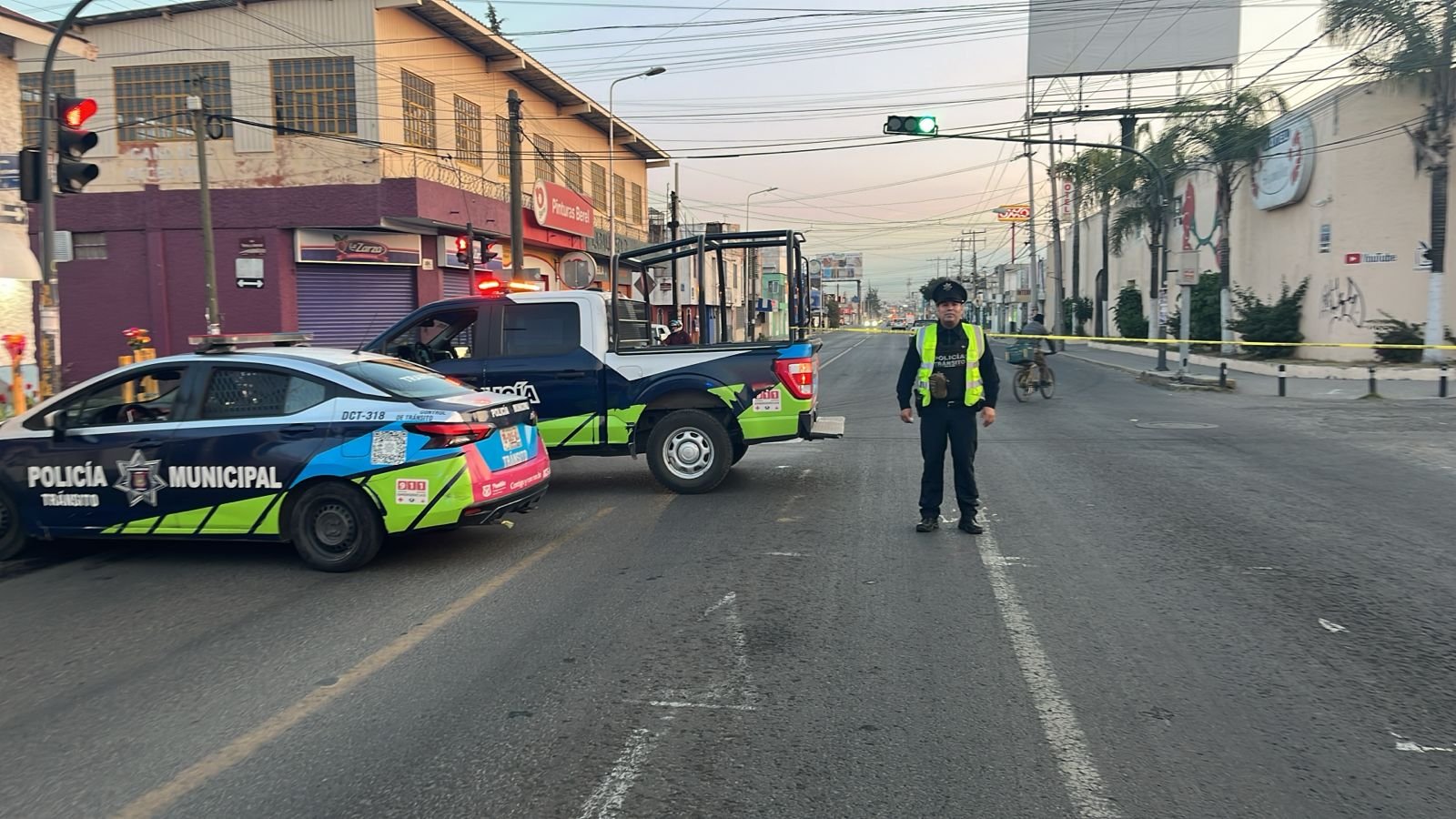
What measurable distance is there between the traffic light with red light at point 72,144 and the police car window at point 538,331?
6209 millimetres

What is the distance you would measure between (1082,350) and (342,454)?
1633 inches

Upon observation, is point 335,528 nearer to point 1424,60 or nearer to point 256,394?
point 256,394

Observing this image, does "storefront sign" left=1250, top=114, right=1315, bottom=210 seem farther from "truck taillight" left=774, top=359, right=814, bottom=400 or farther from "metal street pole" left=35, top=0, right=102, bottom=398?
"metal street pole" left=35, top=0, right=102, bottom=398

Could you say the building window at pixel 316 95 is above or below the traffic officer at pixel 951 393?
above

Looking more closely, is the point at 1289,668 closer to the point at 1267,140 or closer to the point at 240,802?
the point at 240,802

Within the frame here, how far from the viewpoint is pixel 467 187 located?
2728cm

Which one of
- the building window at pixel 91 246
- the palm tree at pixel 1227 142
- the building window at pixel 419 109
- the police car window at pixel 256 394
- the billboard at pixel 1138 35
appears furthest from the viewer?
the billboard at pixel 1138 35


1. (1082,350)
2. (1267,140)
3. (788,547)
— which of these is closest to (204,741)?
(788,547)

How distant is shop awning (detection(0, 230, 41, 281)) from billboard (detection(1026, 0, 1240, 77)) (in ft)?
132

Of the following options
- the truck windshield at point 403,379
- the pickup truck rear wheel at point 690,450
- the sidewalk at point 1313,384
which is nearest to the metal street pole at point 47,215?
the truck windshield at point 403,379

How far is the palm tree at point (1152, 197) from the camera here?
34875 mm

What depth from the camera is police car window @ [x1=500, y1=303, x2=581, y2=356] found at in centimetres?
947

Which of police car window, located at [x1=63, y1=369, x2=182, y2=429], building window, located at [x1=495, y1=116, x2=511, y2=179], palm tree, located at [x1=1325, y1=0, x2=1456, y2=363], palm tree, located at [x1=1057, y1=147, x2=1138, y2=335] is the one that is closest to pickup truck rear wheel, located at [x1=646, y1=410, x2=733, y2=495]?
police car window, located at [x1=63, y1=369, x2=182, y2=429]

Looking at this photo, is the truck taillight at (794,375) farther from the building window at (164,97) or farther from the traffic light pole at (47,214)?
the building window at (164,97)
